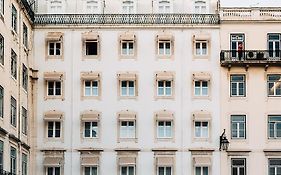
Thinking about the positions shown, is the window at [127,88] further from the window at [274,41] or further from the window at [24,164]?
the window at [274,41]

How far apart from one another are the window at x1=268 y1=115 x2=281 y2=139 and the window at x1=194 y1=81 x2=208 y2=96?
16.6 feet

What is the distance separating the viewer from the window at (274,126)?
63.5m

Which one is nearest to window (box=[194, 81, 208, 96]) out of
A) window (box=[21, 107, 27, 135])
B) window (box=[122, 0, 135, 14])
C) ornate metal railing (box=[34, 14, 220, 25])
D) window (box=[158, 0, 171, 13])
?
ornate metal railing (box=[34, 14, 220, 25])

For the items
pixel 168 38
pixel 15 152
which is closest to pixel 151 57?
pixel 168 38

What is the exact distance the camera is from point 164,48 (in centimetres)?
6456

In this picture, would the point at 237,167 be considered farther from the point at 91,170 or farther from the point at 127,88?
the point at 91,170

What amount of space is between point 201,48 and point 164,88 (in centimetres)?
404

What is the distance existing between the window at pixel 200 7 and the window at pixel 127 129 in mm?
9877

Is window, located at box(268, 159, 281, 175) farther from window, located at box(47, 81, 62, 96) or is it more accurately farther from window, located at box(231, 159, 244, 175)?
window, located at box(47, 81, 62, 96)

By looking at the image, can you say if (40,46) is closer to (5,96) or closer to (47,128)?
(47,128)

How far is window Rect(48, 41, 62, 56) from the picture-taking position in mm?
64188

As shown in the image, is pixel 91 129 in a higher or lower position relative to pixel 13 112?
lower

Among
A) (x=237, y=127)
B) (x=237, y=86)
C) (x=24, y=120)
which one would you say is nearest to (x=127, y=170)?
(x=24, y=120)

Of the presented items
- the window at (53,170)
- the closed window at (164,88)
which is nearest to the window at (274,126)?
the closed window at (164,88)
